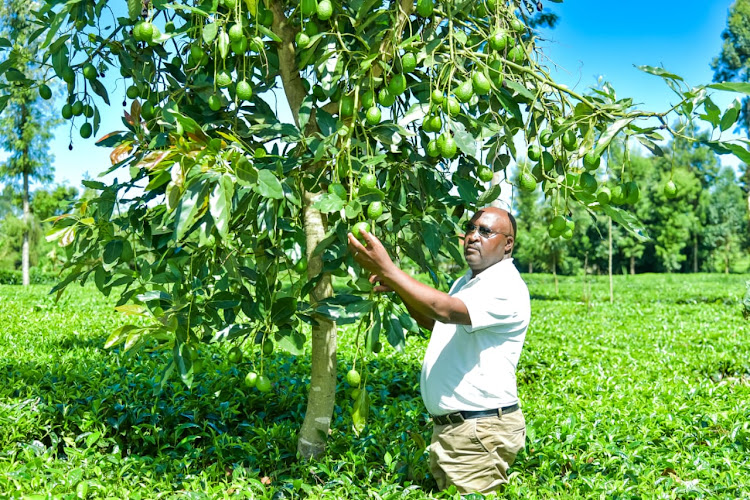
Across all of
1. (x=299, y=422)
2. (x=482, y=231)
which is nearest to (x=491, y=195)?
(x=482, y=231)

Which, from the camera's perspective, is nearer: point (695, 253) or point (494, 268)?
point (494, 268)

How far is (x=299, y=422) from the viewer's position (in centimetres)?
377

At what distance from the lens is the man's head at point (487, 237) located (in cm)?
272

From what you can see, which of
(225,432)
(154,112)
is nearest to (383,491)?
(225,432)

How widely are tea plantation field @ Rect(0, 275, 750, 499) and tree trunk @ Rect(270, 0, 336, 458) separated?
15 cm

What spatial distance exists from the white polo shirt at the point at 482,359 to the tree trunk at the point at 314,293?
56 cm

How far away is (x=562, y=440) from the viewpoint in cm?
363

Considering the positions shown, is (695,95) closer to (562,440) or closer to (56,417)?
(562,440)

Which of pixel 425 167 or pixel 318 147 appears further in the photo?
pixel 425 167

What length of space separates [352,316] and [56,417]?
2.13 m

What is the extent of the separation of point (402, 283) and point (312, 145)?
0.66 m

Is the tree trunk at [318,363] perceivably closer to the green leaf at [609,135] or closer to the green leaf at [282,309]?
the green leaf at [282,309]

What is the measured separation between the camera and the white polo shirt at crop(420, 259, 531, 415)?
8.54ft

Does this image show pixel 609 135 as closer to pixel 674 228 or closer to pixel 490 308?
pixel 490 308
